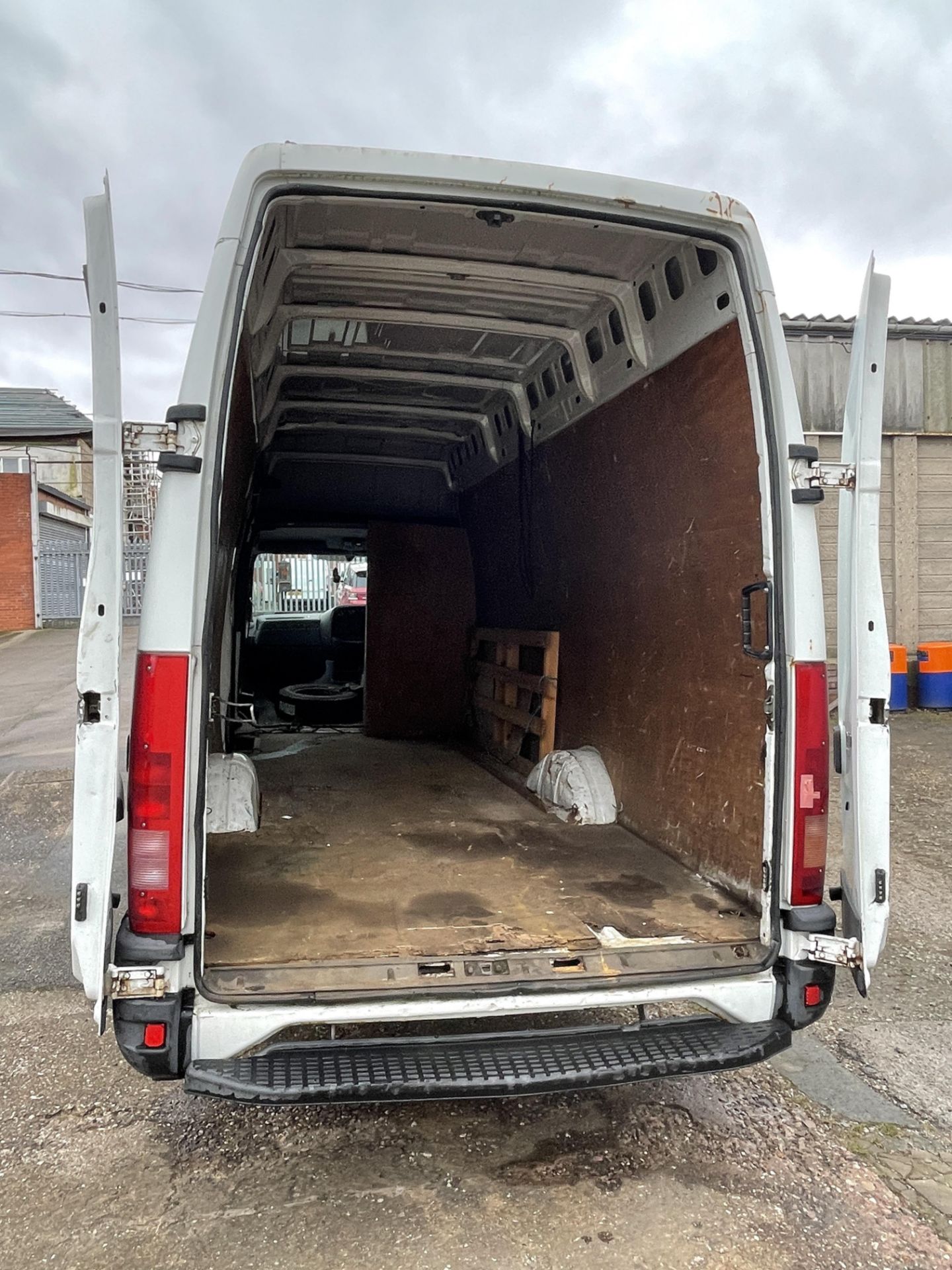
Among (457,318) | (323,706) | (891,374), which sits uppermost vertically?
(891,374)

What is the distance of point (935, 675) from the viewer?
9.74 m

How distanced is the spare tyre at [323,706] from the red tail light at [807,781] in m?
4.94

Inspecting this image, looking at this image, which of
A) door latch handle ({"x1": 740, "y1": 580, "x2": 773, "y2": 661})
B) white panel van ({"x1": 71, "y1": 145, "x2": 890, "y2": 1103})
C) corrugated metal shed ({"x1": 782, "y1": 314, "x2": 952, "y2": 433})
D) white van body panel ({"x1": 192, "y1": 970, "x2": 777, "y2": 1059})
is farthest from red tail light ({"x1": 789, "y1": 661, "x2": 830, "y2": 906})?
corrugated metal shed ({"x1": 782, "y1": 314, "x2": 952, "y2": 433})

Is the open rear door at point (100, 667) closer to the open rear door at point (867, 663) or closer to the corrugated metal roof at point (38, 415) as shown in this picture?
the open rear door at point (867, 663)

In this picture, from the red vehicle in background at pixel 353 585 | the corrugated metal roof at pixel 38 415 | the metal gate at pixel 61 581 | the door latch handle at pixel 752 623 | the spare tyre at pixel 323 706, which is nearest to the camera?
the door latch handle at pixel 752 623

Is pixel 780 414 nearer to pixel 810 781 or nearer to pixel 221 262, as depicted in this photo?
pixel 810 781

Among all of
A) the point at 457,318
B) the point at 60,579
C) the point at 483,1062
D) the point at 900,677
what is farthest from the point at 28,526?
the point at 483,1062

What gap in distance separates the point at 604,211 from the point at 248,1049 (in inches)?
91.7

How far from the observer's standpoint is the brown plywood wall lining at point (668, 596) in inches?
115

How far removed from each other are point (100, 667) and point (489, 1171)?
1698mm

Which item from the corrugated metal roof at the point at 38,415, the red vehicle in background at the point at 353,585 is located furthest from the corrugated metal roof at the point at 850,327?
the corrugated metal roof at the point at 38,415

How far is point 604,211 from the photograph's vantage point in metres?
2.43

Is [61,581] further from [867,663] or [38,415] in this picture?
[867,663]

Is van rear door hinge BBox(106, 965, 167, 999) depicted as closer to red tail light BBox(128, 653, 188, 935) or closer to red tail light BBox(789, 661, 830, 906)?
red tail light BBox(128, 653, 188, 935)
